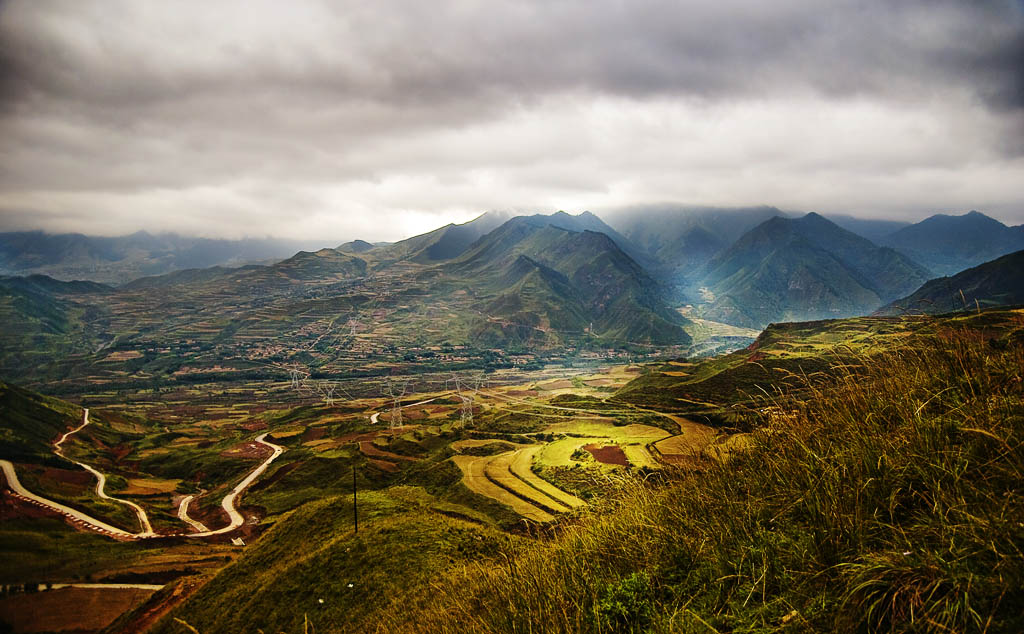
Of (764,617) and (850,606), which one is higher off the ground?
(850,606)

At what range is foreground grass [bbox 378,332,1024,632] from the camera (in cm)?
325

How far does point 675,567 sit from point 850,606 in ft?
7.29

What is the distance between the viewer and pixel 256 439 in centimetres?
12575

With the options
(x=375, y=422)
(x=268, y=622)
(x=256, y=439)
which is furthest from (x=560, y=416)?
(x=268, y=622)

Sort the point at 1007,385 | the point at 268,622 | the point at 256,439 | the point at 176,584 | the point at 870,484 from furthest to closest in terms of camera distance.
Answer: the point at 256,439 < the point at 176,584 < the point at 268,622 < the point at 1007,385 < the point at 870,484

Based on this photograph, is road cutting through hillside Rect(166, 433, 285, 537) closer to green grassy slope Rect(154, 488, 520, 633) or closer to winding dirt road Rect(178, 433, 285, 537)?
winding dirt road Rect(178, 433, 285, 537)

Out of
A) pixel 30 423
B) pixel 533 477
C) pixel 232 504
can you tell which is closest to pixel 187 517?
pixel 232 504

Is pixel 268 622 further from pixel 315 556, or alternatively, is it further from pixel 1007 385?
pixel 1007 385

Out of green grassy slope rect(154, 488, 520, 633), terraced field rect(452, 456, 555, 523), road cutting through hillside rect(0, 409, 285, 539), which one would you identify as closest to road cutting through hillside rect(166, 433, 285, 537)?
road cutting through hillside rect(0, 409, 285, 539)

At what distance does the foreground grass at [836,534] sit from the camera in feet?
10.7

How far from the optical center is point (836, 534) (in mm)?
4117

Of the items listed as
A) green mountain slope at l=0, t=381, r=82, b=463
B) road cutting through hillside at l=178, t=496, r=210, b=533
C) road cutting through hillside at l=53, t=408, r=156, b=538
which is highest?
green mountain slope at l=0, t=381, r=82, b=463

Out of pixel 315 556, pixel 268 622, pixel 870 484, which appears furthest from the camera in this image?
pixel 315 556

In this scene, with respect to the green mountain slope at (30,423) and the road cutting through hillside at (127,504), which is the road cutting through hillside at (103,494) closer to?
the road cutting through hillside at (127,504)
